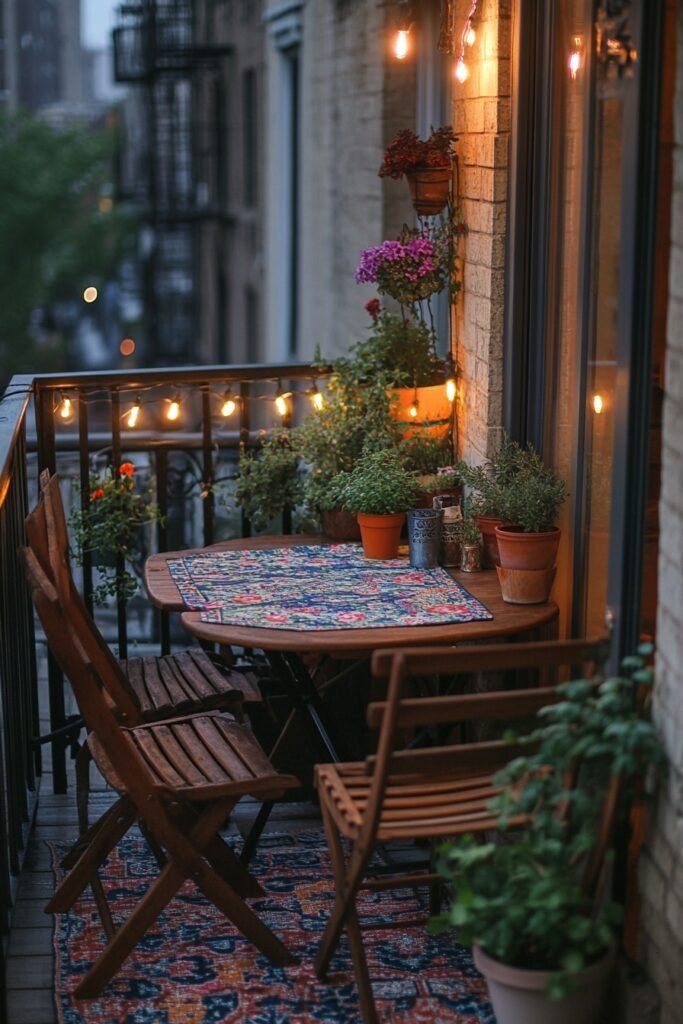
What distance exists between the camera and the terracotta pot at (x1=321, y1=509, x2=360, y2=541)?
479cm

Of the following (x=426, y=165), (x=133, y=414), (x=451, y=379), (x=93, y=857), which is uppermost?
(x=426, y=165)

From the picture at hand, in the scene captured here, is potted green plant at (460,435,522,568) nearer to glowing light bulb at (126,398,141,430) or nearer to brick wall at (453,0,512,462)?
brick wall at (453,0,512,462)

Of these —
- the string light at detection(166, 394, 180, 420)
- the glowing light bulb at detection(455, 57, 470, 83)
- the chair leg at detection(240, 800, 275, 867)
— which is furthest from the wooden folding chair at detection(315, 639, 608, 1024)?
the glowing light bulb at detection(455, 57, 470, 83)

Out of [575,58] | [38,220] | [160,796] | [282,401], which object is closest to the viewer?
[160,796]

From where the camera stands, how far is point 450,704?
10.2ft

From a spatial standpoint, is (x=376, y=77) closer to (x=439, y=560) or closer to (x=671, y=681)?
(x=439, y=560)

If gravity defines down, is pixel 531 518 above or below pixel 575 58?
below

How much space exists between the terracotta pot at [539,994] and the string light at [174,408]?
2615 mm

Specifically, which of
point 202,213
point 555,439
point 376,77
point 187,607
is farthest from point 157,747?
point 202,213

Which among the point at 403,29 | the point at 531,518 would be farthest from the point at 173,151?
the point at 531,518

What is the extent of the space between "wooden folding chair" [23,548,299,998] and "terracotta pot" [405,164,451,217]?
198cm

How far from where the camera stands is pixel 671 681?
3.00 m

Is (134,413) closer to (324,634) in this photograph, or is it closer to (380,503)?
(380,503)

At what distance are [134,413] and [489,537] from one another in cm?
156
